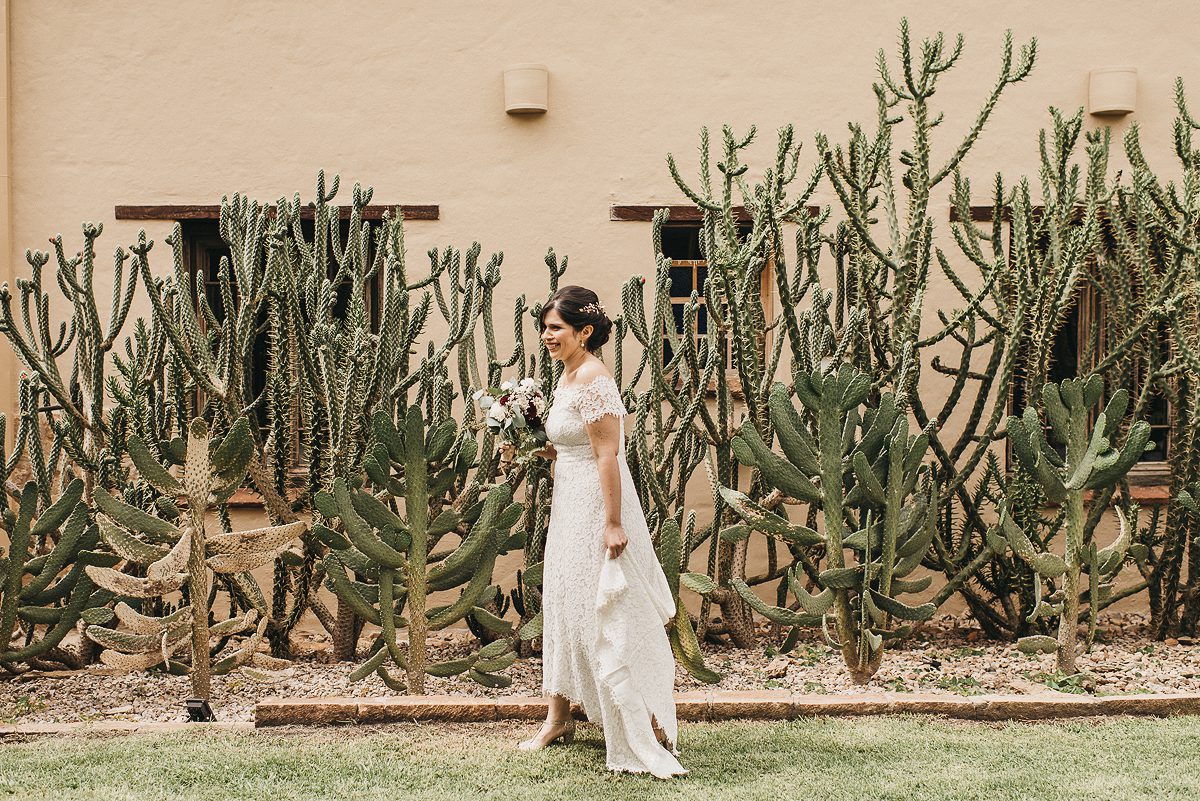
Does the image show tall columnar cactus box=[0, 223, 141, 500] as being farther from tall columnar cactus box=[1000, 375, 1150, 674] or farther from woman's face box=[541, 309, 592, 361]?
tall columnar cactus box=[1000, 375, 1150, 674]

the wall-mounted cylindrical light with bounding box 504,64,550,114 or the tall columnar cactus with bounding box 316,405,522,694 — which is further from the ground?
the wall-mounted cylindrical light with bounding box 504,64,550,114

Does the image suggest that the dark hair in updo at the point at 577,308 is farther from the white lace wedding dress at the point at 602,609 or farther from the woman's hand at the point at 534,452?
the woman's hand at the point at 534,452

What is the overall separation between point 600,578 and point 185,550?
75.9 inches

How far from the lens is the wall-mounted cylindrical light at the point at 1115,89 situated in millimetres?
6855

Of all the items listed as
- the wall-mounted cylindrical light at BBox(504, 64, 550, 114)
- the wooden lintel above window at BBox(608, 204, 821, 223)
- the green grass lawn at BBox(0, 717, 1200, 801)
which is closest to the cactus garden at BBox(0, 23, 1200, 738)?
the green grass lawn at BBox(0, 717, 1200, 801)

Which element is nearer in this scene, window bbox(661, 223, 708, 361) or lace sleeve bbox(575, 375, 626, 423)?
lace sleeve bbox(575, 375, 626, 423)

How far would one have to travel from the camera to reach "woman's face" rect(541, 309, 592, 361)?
4.35 m

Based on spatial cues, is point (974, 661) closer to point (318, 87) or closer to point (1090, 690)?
point (1090, 690)

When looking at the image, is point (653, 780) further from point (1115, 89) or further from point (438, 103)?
point (1115, 89)

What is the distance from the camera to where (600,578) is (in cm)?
427

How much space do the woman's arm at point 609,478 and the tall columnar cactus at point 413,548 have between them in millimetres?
1028

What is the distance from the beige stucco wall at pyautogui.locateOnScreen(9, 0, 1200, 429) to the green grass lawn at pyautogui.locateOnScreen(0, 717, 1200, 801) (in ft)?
9.82

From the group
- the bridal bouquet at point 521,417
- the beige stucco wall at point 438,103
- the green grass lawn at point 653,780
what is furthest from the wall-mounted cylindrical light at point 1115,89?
the bridal bouquet at point 521,417

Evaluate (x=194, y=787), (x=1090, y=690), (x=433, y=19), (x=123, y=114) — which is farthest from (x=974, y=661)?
(x=123, y=114)
